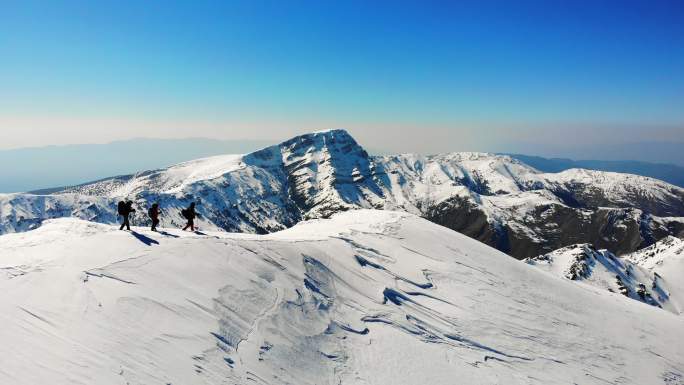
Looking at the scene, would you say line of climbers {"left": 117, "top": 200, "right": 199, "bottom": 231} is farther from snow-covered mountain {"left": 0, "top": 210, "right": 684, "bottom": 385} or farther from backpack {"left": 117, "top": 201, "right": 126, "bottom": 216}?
snow-covered mountain {"left": 0, "top": 210, "right": 684, "bottom": 385}

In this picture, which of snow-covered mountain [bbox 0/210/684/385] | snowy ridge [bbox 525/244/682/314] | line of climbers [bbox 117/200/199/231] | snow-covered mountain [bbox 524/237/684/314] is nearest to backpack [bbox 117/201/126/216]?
line of climbers [bbox 117/200/199/231]

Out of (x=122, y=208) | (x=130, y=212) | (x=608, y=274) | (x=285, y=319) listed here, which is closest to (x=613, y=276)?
(x=608, y=274)

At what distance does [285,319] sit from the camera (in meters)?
23.2


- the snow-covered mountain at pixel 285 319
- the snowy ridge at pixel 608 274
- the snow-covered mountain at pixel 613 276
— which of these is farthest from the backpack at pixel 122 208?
the snowy ridge at pixel 608 274

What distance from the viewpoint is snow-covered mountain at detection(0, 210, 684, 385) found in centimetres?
1631

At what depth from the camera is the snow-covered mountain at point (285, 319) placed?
16.3 metres

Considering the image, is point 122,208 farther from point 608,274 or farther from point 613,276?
point 608,274

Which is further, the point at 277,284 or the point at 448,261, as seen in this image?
the point at 448,261

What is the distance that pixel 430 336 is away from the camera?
88.3 ft

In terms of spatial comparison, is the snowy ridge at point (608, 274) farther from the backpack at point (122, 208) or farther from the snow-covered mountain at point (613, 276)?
the backpack at point (122, 208)

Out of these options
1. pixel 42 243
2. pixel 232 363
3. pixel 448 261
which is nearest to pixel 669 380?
pixel 448 261

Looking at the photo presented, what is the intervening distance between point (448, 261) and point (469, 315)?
1180cm

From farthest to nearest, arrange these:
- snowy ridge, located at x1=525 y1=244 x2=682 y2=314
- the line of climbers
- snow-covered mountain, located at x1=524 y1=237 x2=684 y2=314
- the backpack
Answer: snow-covered mountain, located at x1=524 y1=237 x2=684 y2=314, snowy ridge, located at x1=525 y1=244 x2=682 y2=314, the line of climbers, the backpack

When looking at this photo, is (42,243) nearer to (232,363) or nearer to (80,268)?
(80,268)
